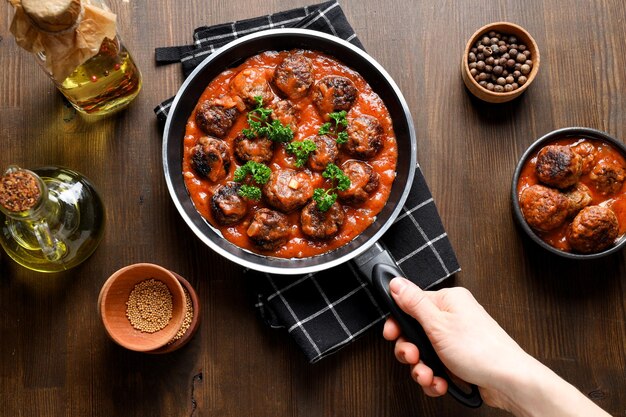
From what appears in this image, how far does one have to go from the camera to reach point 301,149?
3572 millimetres

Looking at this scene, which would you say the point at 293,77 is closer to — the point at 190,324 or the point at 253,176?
the point at 253,176

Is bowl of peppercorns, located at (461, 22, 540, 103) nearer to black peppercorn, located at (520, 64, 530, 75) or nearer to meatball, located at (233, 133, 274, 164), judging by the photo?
black peppercorn, located at (520, 64, 530, 75)

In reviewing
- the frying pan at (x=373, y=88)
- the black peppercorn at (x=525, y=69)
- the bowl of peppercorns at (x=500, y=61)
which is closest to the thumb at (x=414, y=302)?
the frying pan at (x=373, y=88)

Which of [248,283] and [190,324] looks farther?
[248,283]

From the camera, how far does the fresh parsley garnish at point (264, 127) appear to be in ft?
11.6

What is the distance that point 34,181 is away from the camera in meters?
3.11

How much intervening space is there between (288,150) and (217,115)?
1.46 feet

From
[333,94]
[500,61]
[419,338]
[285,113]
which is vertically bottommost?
[419,338]

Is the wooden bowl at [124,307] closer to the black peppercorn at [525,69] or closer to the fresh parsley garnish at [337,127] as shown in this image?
the fresh parsley garnish at [337,127]

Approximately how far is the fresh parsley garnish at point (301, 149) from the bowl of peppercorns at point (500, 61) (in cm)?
103

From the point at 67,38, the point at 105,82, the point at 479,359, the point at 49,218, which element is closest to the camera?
the point at 67,38

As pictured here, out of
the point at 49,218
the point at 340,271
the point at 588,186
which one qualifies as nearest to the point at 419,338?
the point at 340,271

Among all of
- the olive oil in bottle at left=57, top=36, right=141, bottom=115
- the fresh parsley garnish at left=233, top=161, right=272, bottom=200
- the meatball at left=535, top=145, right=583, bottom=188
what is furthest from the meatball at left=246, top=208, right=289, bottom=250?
the meatball at left=535, top=145, right=583, bottom=188

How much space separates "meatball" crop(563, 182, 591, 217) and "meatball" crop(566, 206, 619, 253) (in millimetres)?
47
